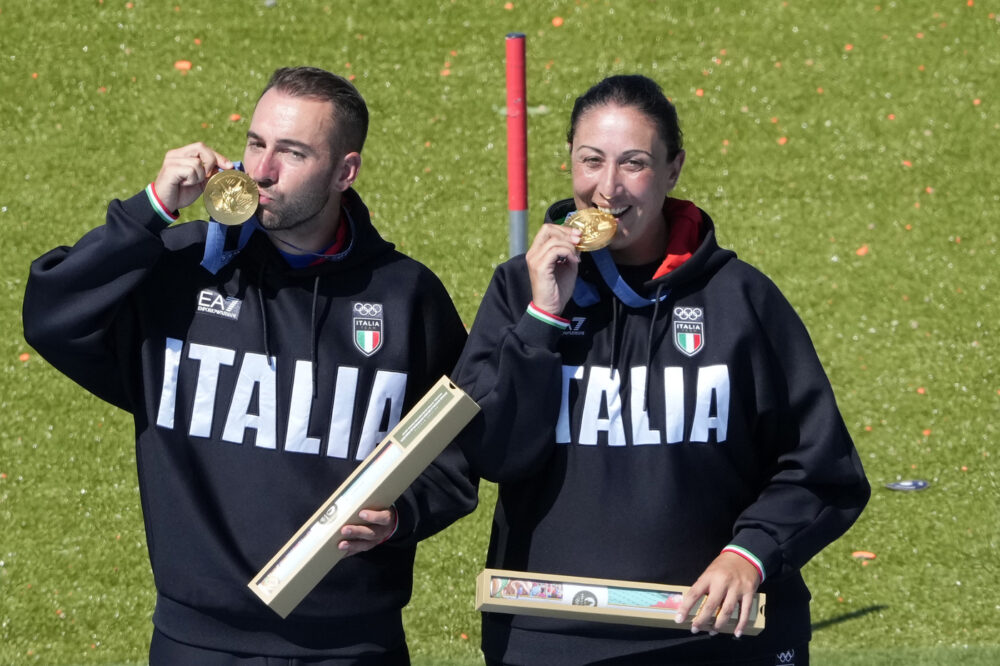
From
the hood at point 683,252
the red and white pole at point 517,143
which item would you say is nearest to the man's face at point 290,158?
the hood at point 683,252

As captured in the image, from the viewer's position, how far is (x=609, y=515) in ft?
11.8

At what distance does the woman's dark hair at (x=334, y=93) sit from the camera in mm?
3938

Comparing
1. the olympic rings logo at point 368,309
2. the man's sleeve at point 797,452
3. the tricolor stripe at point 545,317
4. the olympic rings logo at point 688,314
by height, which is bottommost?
the man's sleeve at point 797,452

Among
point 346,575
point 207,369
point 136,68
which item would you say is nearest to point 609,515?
point 346,575

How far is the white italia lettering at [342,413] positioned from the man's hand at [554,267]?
0.56 m

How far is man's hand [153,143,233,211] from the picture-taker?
3752 mm

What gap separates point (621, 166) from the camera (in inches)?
146

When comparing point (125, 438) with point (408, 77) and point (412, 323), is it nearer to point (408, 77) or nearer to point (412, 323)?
point (408, 77)

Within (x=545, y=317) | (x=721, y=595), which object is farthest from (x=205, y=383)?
(x=721, y=595)

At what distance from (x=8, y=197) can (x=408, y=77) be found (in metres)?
2.54

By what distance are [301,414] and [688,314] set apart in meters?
1.01

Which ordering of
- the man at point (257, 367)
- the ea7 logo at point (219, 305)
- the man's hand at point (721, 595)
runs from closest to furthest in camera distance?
the man's hand at point (721, 595)
the man at point (257, 367)
the ea7 logo at point (219, 305)

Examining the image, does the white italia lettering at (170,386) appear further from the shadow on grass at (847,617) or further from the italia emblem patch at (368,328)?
the shadow on grass at (847,617)

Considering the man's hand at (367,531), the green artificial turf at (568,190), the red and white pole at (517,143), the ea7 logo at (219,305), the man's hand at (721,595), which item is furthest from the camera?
the green artificial turf at (568,190)
